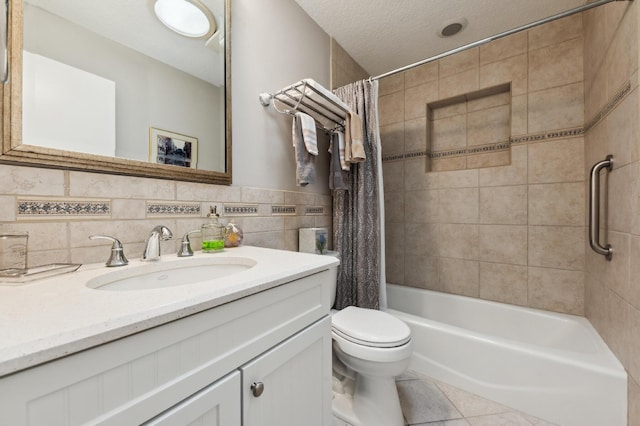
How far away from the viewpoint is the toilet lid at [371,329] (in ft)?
3.59

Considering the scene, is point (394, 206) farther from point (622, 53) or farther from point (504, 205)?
point (622, 53)

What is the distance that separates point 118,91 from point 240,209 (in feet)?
2.12

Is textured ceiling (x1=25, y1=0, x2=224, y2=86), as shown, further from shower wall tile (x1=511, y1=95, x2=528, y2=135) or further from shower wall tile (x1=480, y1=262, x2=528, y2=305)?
shower wall tile (x1=480, y1=262, x2=528, y2=305)

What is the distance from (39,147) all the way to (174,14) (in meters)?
0.76

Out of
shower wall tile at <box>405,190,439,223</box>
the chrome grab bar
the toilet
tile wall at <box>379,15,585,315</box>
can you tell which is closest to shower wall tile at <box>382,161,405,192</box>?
tile wall at <box>379,15,585,315</box>

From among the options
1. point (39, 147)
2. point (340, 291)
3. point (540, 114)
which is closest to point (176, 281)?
point (39, 147)

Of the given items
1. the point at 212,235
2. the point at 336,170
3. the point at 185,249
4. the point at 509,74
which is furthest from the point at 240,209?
the point at 509,74

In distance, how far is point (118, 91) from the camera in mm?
887

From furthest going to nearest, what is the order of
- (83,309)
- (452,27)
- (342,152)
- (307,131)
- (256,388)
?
(452,27)
(342,152)
(307,131)
(256,388)
(83,309)

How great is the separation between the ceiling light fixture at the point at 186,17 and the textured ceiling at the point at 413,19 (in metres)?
0.77

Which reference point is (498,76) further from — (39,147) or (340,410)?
(39,147)

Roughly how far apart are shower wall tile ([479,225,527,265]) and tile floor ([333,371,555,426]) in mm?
978

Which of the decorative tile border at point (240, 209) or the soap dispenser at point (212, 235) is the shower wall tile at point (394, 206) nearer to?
the decorative tile border at point (240, 209)

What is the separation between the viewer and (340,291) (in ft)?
5.78
